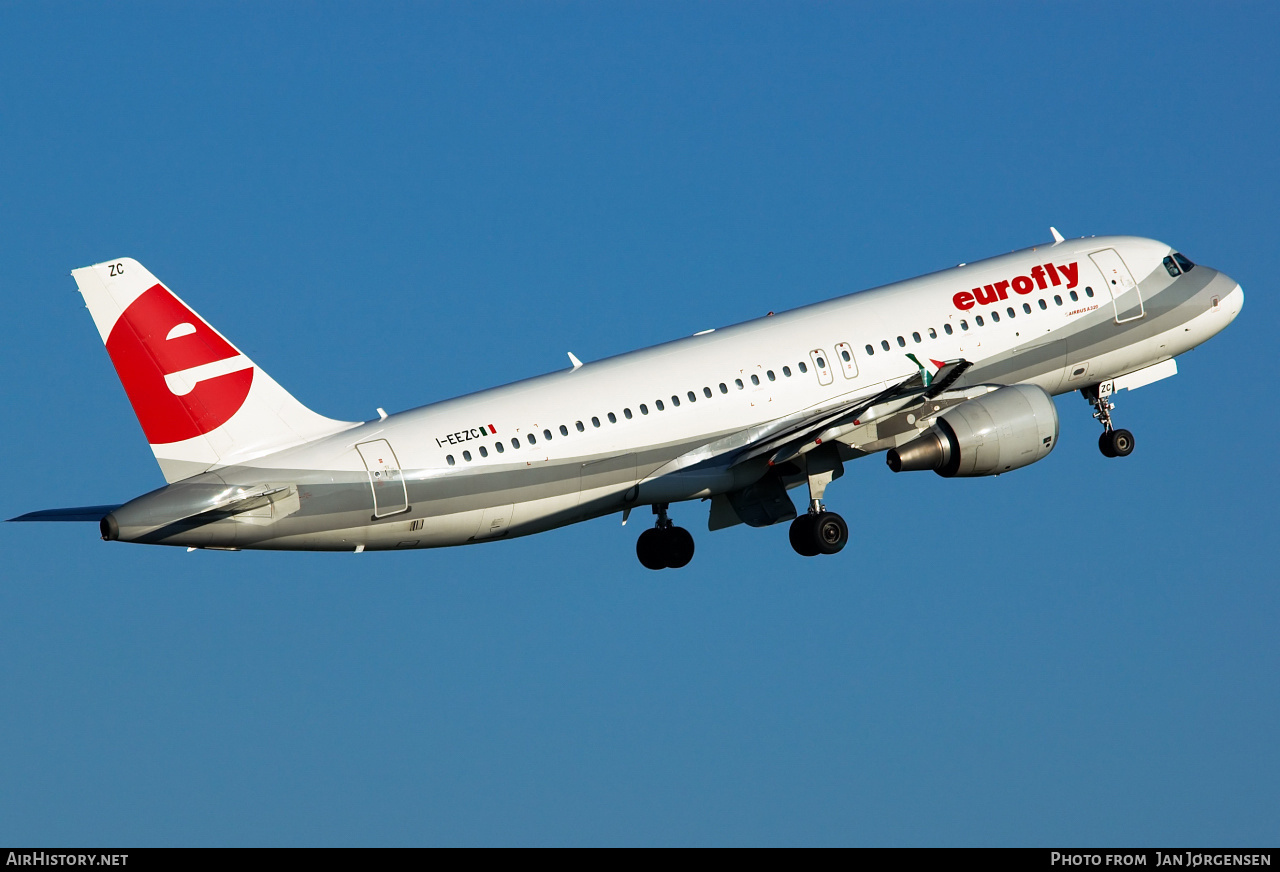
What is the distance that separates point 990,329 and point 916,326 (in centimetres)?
201

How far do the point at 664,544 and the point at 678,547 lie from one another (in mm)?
374

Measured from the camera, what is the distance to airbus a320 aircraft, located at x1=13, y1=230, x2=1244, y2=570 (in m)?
40.2

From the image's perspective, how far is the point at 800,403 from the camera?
4453cm

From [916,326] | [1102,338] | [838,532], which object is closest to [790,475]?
[838,532]

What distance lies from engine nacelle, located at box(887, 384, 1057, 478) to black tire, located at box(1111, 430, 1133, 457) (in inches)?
263

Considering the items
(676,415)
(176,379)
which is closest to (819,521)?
(676,415)

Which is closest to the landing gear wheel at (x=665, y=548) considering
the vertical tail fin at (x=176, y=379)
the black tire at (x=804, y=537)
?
the black tire at (x=804, y=537)

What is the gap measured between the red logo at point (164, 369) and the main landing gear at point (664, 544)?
490 inches

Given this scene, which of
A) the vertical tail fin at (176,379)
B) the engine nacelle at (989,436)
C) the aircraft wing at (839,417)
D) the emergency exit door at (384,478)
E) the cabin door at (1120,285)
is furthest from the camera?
the cabin door at (1120,285)

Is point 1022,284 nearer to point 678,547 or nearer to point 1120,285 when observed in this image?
point 1120,285

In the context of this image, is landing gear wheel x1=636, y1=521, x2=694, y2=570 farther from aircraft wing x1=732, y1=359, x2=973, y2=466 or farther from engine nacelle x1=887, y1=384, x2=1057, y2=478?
engine nacelle x1=887, y1=384, x2=1057, y2=478

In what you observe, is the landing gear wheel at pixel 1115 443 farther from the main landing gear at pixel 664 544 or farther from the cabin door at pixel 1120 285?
the main landing gear at pixel 664 544

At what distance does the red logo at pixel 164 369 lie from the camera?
40.1m
